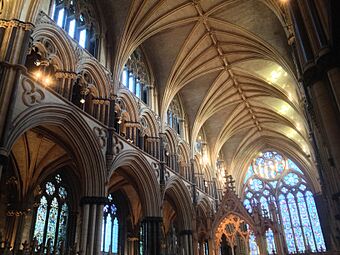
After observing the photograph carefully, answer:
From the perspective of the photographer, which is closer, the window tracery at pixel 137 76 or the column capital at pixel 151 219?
the column capital at pixel 151 219

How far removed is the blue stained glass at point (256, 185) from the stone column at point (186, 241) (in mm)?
12186

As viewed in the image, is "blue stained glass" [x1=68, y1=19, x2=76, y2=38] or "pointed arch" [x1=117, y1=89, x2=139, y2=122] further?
"pointed arch" [x1=117, y1=89, x2=139, y2=122]

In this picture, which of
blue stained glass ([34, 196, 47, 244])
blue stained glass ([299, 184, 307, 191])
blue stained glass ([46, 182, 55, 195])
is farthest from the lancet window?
blue stained glass ([299, 184, 307, 191])

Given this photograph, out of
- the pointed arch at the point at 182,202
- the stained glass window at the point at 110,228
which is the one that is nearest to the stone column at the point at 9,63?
the stained glass window at the point at 110,228

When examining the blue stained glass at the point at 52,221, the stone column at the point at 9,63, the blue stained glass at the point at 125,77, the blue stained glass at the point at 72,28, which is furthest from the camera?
the blue stained glass at the point at 125,77

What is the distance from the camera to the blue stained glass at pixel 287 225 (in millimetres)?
25047

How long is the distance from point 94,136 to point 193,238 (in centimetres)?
931

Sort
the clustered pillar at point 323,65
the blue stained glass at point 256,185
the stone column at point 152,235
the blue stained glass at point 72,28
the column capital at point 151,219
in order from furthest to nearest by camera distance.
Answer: the blue stained glass at point 256,185, the column capital at point 151,219, the stone column at point 152,235, the blue stained glass at point 72,28, the clustered pillar at point 323,65

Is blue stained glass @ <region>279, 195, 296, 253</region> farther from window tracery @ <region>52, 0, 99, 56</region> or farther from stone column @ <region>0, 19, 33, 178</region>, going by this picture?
stone column @ <region>0, 19, 33, 178</region>

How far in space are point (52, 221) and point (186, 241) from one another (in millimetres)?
7151

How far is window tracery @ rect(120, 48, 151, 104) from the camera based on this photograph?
53.6 feet

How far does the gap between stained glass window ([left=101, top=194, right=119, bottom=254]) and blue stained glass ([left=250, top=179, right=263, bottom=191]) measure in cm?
1412

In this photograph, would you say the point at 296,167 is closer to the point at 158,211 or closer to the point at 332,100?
the point at 158,211

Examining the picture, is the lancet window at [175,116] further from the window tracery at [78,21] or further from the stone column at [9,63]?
the stone column at [9,63]
